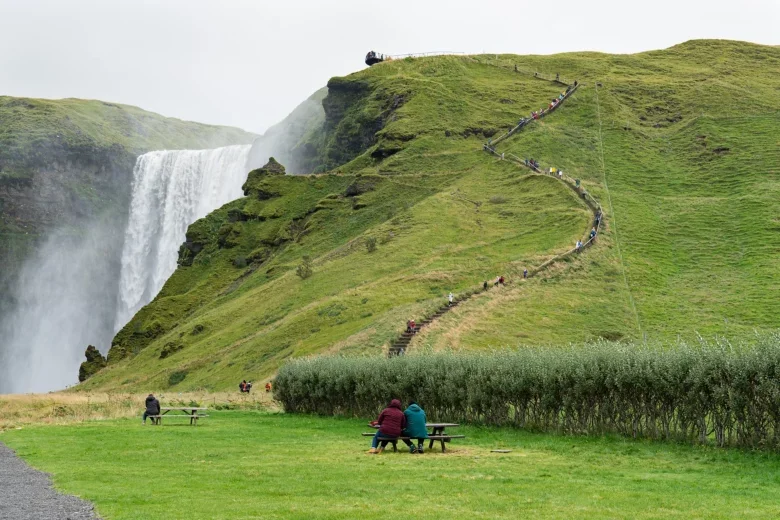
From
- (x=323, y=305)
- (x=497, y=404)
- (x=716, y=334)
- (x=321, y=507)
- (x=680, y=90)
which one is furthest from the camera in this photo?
(x=680, y=90)

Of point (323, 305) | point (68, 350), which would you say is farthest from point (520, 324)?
point (68, 350)

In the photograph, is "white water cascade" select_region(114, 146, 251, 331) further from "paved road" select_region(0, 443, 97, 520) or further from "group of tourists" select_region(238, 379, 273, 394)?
"paved road" select_region(0, 443, 97, 520)

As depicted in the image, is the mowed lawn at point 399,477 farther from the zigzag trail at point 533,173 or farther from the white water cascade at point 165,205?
the white water cascade at point 165,205

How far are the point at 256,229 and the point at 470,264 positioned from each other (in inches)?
1892

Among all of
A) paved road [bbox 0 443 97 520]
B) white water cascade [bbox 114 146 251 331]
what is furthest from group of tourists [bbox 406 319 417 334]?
white water cascade [bbox 114 146 251 331]

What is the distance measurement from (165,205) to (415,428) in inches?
5062

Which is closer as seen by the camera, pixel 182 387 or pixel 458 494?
pixel 458 494

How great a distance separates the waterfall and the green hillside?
600 inches

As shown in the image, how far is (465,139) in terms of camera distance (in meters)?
135

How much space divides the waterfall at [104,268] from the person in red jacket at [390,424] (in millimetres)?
113820

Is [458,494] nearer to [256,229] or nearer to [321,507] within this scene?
[321,507]

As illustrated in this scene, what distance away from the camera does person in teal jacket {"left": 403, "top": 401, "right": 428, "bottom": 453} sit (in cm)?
3061

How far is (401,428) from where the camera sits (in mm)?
31031

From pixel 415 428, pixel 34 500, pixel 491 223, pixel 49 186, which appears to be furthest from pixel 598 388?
pixel 49 186
